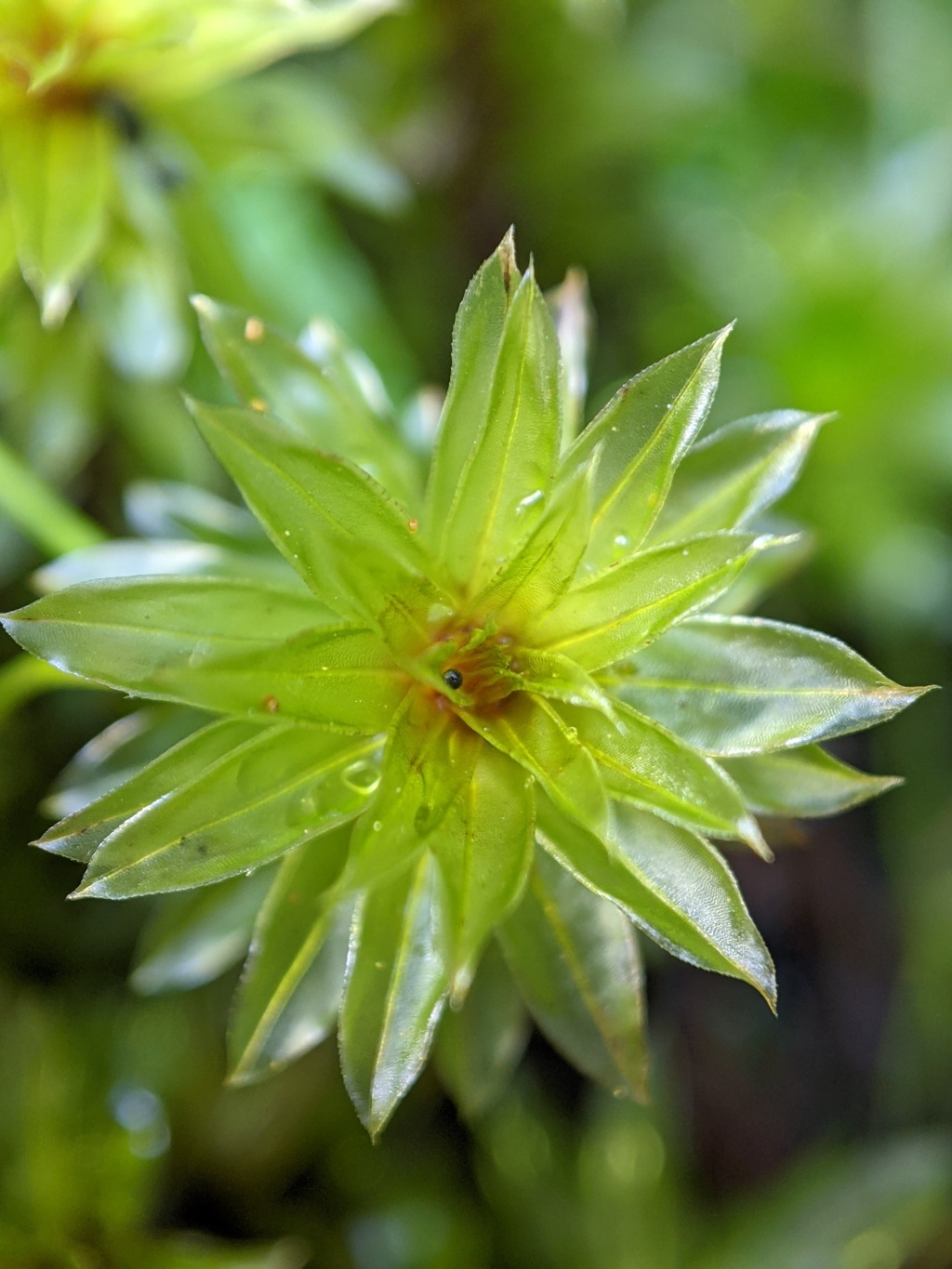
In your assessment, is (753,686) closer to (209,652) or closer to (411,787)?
(411,787)

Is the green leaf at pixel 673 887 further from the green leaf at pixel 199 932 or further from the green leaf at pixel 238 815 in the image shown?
the green leaf at pixel 199 932

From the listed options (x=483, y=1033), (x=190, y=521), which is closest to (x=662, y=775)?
(x=483, y=1033)

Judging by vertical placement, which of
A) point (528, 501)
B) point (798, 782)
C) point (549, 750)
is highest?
point (528, 501)

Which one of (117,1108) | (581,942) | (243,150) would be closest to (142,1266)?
(117,1108)

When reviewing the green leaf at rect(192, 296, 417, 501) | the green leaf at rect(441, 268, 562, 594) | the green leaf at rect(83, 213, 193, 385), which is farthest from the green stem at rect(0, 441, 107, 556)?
the green leaf at rect(441, 268, 562, 594)

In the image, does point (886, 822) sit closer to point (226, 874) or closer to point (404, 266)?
point (404, 266)

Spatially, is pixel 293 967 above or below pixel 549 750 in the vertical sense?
below

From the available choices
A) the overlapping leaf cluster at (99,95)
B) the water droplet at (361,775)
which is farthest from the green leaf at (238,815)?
the overlapping leaf cluster at (99,95)
